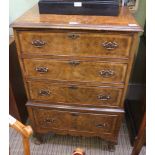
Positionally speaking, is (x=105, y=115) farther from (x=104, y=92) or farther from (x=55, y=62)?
(x=55, y=62)

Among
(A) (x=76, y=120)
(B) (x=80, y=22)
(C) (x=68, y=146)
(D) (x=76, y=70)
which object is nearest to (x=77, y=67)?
(D) (x=76, y=70)

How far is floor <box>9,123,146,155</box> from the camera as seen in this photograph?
5.25ft

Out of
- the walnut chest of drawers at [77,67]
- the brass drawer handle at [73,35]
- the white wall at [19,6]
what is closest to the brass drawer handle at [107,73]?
the walnut chest of drawers at [77,67]

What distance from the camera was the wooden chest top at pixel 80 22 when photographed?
3.43 ft

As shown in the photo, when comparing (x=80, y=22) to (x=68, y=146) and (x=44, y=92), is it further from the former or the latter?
(x=68, y=146)

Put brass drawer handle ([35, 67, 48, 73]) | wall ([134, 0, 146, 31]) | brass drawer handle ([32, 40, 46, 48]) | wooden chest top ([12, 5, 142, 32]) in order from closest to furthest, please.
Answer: wooden chest top ([12, 5, 142, 32]) → brass drawer handle ([32, 40, 46, 48]) → brass drawer handle ([35, 67, 48, 73]) → wall ([134, 0, 146, 31])

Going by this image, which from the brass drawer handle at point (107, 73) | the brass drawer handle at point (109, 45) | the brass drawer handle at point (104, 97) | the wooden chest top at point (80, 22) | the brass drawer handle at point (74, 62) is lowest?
the brass drawer handle at point (104, 97)

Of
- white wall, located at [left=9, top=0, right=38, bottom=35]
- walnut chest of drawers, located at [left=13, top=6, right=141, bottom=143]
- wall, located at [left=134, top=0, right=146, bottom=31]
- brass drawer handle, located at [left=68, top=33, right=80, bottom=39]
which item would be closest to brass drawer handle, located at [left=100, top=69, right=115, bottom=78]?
walnut chest of drawers, located at [left=13, top=6, right=141, bottom=143]

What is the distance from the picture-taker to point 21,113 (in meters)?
1.81

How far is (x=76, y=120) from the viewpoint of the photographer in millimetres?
1458

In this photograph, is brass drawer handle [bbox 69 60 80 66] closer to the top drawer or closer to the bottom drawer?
the top drawer

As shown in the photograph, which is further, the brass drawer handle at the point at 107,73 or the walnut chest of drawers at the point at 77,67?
the brass drawer handle at the point at 107,73

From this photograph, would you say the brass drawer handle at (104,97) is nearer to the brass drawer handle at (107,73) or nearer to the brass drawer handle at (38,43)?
the brass drawer handle at (107,73)

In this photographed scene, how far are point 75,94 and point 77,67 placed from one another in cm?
22
